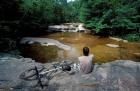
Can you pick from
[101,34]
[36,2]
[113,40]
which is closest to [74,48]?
[113,40]

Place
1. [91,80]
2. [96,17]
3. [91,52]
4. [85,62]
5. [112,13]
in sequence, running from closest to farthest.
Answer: [91,80]
[85,62]
[91,52]
[112,13]
[96,17]

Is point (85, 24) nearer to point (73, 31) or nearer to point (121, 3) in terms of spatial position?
point (73, 31)

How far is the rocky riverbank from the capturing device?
18.1ft

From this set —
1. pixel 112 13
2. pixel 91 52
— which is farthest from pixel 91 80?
pixel 112 13

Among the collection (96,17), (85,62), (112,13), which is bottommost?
(85,62)

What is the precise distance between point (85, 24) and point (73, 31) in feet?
6.80

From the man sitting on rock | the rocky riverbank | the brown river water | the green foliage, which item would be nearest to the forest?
the green foliage

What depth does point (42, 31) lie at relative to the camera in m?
20.1

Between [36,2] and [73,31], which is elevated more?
[36,2]

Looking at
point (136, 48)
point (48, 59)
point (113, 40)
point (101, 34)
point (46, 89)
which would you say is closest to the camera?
point (46, 89)

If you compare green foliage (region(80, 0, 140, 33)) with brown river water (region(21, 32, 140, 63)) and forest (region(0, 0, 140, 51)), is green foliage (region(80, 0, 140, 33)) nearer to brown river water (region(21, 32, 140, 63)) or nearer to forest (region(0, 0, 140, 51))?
forest (region(0, 0, 140, 51))

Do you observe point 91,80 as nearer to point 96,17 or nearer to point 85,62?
point 85,62

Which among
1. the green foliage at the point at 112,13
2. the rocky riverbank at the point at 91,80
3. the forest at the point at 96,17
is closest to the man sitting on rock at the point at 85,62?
the rocky riverbank at the point at 91,80

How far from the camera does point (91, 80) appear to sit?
5879mm
